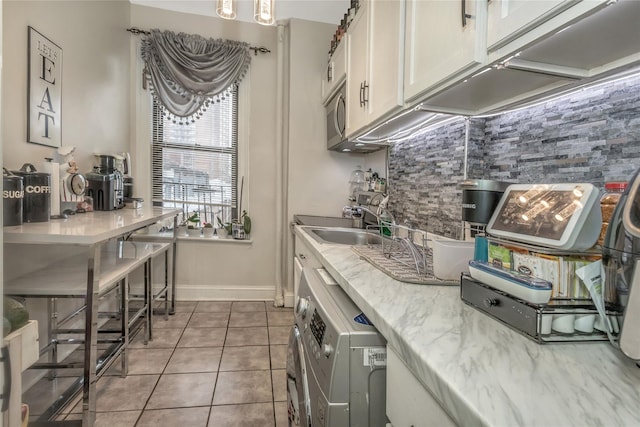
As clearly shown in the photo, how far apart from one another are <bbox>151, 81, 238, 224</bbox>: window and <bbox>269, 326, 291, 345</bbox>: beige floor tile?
4.20ft

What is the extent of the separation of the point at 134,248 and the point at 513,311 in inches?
92.8

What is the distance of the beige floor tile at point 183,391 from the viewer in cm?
170

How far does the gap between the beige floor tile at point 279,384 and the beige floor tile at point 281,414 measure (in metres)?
0.04

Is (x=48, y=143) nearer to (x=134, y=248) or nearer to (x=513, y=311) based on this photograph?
(x=134, y=248)

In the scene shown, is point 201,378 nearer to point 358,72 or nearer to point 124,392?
point 124,392

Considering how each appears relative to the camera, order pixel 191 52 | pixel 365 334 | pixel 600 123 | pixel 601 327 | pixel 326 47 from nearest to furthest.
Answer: pixel 601 327 < pixel 365 334 < pixel 600 123 < pixel 191 52 < pixel 326 47

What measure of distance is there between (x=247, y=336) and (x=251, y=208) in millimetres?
1283

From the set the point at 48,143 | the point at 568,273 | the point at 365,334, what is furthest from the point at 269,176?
the point at 568,273

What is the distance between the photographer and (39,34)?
1.74m

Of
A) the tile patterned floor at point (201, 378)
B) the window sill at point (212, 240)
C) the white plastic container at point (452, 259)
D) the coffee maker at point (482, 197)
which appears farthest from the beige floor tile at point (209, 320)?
the coffee maker at point (482, 197)

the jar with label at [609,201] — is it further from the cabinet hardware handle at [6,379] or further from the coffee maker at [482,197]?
the cabinet hardware handle at [6,379]

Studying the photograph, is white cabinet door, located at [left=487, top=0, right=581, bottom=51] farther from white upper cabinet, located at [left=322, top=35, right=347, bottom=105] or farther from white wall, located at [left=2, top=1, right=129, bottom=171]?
white wall, located at [left=2, top=1, right=129, bottom=171]

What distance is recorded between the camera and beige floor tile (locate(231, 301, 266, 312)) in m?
3.05

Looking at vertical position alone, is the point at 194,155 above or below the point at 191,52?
below
